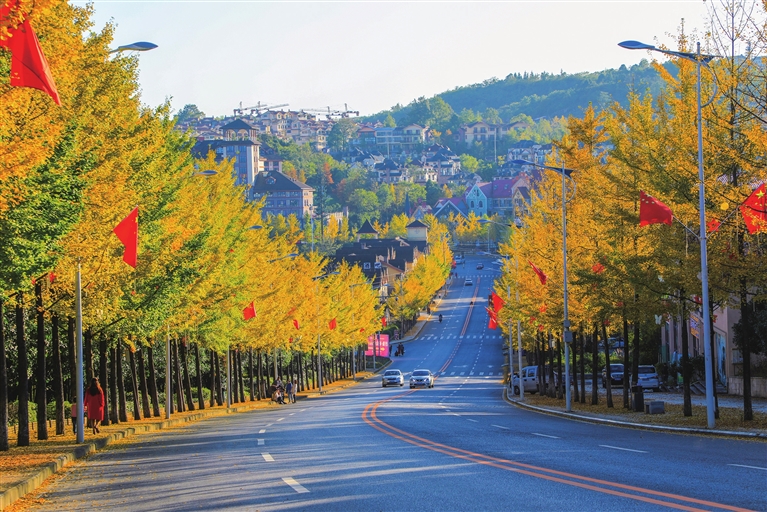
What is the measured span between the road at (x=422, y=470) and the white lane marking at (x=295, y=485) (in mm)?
52

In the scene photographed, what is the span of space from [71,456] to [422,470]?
31.3ft

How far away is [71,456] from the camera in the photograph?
22.9 metres

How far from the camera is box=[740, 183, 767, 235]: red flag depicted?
23.8m

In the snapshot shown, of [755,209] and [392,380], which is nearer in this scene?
[755,209]

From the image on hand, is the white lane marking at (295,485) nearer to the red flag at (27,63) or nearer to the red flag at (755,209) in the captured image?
the red flag at (27,63)

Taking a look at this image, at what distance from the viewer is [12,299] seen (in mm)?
24688

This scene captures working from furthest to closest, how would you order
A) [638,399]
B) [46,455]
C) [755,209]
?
[638,399]
[755,209]
[46,455]

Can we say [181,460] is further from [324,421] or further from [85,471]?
[324,421]

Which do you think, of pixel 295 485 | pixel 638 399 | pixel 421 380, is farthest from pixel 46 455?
pixel 421 380

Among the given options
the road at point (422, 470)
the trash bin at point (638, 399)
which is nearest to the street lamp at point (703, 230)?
the road at point (422, 470)

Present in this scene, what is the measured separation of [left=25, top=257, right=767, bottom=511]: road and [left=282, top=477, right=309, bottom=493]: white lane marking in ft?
0.17

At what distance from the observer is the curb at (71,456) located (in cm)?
1633

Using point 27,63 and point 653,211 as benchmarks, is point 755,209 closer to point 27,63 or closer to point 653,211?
point 653,211

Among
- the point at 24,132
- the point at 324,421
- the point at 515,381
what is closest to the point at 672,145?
the point at 324,421
